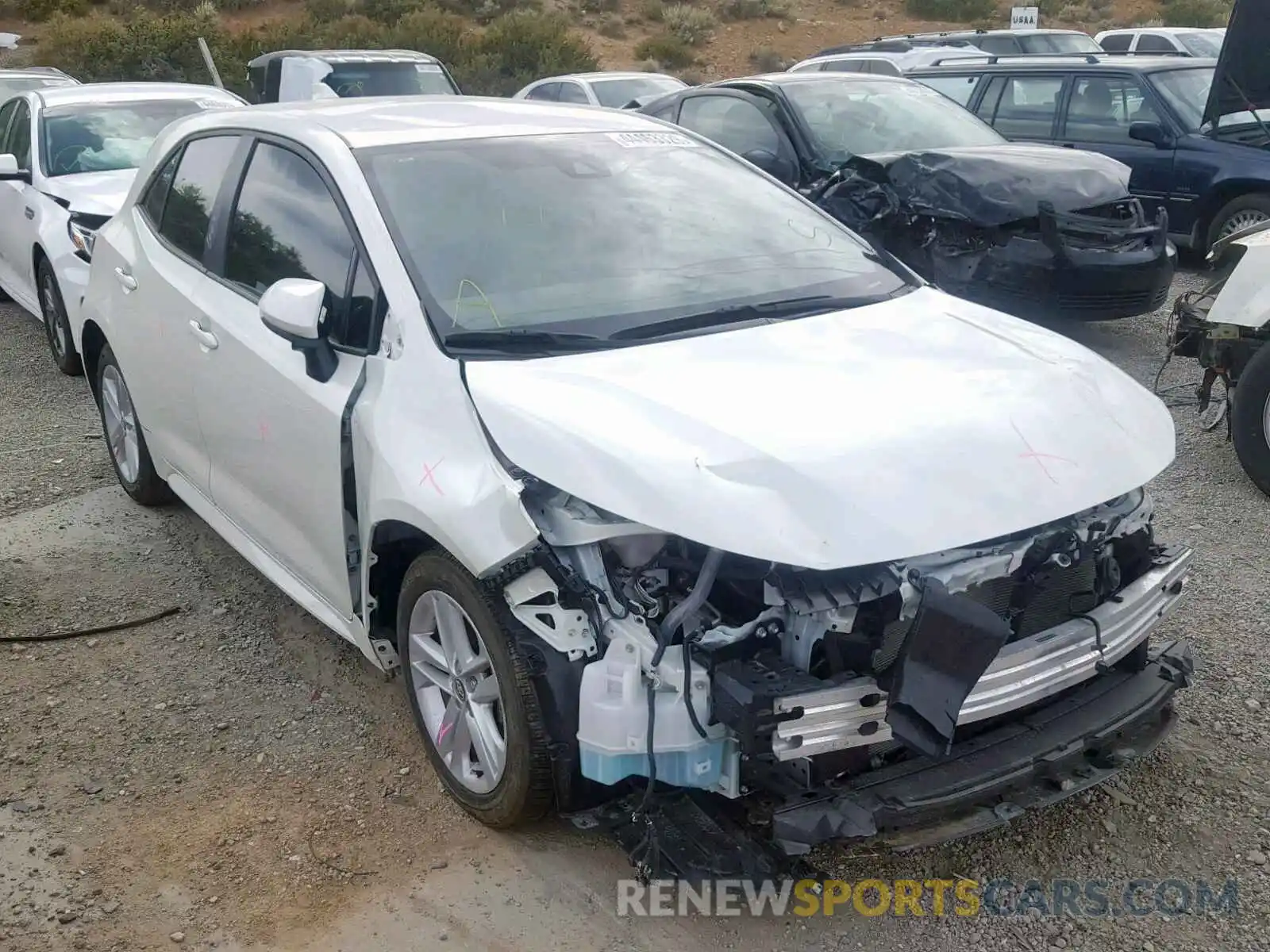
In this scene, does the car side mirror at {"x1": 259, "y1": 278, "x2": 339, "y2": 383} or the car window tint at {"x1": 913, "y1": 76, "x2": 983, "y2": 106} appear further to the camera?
the car window tint at {"x1": 913, "y1": 76, "x2": 983, "y2": 106}

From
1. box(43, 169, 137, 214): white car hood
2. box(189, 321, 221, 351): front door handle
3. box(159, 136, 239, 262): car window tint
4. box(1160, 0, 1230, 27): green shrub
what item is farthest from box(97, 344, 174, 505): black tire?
box(1160, 0, 1230, 27): green shrub

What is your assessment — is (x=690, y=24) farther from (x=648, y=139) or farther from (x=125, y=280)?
(x=648, y=139)

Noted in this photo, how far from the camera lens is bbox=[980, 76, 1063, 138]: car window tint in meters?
10.0

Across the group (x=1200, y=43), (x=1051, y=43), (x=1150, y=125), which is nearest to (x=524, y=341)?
(x=1150, y=125)

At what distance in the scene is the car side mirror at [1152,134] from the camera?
9.04 m

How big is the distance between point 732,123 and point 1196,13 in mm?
28734

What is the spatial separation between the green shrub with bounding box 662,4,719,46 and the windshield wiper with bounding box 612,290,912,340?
32.1 m

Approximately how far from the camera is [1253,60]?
676 cm

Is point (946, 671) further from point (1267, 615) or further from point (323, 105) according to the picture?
point (323, 105)

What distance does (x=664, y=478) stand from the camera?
2568 mm

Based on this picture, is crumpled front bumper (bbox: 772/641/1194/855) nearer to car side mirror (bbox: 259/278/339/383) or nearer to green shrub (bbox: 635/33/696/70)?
car side mirror (bbox: 259/278/339/383)

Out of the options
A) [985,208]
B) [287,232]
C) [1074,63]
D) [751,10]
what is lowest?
[751,10]

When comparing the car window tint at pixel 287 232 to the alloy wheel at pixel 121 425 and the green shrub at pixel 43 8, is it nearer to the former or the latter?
the alloy wheel at pixel 121 425

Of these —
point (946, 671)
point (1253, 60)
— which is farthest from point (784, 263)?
point (1253, 60)
